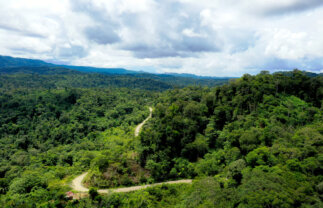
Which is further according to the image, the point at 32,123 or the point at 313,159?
the point at 32,123

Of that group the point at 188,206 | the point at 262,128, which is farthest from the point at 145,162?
the point at 262,128

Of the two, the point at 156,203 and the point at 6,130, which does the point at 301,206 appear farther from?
the point at 6,130

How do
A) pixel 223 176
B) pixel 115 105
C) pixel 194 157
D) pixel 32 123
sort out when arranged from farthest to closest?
1. pixel 115 105
2. pixel 32 123
3. pixel 194 157
4. pixel 223 176

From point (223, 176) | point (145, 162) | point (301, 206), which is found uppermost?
point (301, 206)

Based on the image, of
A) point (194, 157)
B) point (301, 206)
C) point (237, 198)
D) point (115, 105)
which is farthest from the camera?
point (115, 105)

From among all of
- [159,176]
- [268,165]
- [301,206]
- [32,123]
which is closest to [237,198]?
[301,206]

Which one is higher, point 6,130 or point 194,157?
point 194,157

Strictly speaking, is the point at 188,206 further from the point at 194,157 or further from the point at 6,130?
the point at 6,130
